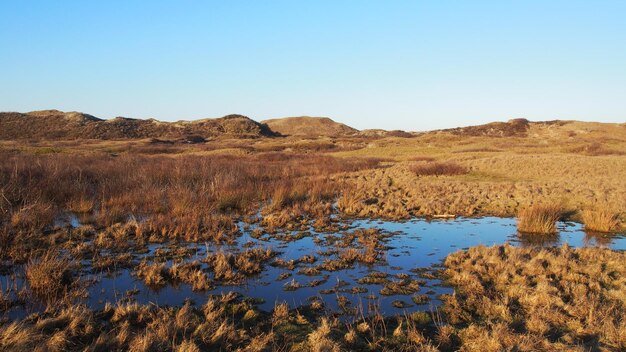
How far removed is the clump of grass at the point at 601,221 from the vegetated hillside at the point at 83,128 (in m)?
71.6

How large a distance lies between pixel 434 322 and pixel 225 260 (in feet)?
12.9

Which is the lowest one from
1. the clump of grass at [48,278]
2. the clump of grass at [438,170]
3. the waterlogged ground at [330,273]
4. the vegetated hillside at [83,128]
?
the waterlogged ground at [330,273]

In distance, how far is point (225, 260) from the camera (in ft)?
24.8

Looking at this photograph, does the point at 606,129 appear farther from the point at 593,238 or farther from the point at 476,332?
the point at 476,332

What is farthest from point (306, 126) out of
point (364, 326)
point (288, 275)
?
point (364, 326)

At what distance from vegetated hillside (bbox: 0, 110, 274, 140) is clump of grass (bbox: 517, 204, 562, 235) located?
2789 inches

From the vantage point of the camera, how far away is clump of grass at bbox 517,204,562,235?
11.1 m

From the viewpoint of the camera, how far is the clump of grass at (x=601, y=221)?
11.3 meters

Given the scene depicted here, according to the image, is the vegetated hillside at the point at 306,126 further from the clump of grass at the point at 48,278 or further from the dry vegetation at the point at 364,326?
Answer: the dry vegetation at the point at 364,326

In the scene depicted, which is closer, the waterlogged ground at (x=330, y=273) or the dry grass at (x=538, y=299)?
the dry grass at (x=538, y=299)

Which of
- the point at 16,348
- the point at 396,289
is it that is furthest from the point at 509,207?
the point at 16,348

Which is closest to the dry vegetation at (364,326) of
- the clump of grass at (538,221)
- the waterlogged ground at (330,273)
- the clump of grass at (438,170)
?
the waterlogged ground at (330,273)

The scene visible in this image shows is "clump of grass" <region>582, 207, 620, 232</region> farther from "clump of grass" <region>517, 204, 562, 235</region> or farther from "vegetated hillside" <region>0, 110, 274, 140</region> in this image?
"vegetated hillside" <region>0, 110, 274, 140</region>

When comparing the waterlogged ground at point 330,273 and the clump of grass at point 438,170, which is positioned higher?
the clump of grass at point 438,170
